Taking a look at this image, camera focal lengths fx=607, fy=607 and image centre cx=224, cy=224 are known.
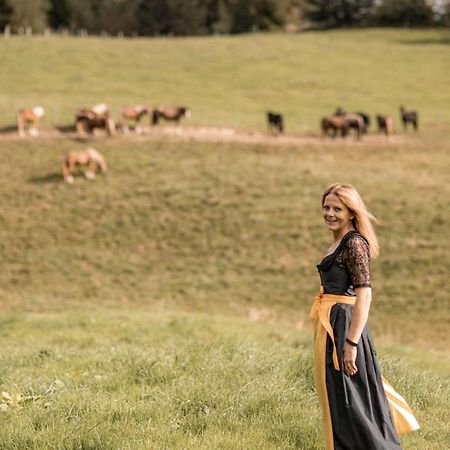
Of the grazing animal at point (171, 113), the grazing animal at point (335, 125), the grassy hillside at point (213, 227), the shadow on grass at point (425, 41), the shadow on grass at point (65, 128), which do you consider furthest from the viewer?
the shadow on grass at point (425, 41)

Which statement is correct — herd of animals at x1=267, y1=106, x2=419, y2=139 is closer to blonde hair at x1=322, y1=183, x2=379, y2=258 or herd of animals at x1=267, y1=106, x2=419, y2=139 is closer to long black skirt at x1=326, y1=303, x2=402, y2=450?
blonde hair at x1=322, y1=183, x2=379, y2=258

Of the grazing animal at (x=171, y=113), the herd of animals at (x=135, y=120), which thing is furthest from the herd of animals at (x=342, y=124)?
the grazing animal at (x=171, y=113)

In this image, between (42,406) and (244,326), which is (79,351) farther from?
(244,326)

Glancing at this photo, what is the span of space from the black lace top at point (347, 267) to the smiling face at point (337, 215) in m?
0.11

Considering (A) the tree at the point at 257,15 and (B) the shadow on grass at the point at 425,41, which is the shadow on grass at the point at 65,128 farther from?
(A) the tree at the point at 257,15

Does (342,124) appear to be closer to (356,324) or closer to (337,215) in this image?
(337,215)

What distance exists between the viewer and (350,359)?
15.5 ft

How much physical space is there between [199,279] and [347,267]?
549 inches

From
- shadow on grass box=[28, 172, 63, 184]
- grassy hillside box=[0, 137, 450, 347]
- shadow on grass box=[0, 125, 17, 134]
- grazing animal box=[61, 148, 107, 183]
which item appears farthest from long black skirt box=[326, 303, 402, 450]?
shadow on grass box=[0, 125, 17, 134]

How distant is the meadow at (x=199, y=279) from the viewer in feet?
18.7

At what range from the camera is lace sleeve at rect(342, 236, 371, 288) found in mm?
4770

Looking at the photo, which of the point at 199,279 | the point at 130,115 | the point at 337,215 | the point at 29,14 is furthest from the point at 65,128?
the point at 29,14

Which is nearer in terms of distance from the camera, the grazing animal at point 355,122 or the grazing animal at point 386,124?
the grazing animal at point 355,122

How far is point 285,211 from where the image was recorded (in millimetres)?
22125
